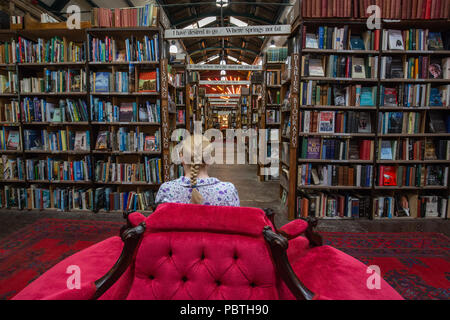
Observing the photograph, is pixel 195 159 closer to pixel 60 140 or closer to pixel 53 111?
pixel 60 140

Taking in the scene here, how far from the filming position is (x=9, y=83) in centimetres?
396

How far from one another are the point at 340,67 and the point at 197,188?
2950 mm

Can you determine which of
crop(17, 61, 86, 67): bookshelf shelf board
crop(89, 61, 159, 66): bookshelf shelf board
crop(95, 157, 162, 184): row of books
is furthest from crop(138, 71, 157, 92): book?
crop(95, 157, 162, 184): row of books

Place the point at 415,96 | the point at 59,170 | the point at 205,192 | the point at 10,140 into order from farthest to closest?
the point at 10,140 → the point at 59,170 → the point at 415,96 → the point at 205,192

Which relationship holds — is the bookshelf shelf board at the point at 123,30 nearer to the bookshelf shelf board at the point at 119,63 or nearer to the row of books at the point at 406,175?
the bookshelf shelf board at the point at 119,63

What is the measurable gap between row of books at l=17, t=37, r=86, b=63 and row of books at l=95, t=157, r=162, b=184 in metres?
1.63

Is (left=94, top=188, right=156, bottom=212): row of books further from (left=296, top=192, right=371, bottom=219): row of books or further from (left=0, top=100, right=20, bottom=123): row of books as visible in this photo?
(left=296, top=192, right=371, bottom=219): row of books

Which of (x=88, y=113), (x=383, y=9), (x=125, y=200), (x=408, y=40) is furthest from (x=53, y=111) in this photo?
(x=408, y=40)

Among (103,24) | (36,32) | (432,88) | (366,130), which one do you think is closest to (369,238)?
(366,130)

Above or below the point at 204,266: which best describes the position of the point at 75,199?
below

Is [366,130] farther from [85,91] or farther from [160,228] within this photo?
[85,91]

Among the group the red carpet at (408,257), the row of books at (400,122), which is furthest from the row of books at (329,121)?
the red carpet at (408,257)

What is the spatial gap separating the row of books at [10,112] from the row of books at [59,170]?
70 centimetres

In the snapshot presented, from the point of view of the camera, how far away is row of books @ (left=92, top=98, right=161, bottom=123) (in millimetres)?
3811
